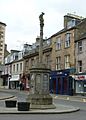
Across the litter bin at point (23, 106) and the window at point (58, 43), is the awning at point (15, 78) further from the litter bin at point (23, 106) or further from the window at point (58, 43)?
the litter bin at point (23, 106)

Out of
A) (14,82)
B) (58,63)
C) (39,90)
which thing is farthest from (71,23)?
(39,90)

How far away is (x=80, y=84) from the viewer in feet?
164

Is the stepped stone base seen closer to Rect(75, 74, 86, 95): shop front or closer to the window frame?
Rect(75, 74, 86, 95): shop front

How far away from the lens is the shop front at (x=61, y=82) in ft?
171

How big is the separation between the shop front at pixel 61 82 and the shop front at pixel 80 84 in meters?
1.29

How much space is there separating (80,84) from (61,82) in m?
5.31

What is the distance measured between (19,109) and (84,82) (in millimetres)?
28359

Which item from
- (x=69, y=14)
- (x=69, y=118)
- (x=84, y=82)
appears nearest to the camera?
(x=69, y=118)

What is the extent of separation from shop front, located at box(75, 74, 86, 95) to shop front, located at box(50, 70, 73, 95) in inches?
50.6

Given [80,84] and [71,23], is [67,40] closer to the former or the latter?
[71,23]

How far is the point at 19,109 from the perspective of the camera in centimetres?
2136

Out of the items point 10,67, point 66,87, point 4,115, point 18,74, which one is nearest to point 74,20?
point 66,87

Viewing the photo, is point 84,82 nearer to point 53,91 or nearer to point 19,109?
point 53,91

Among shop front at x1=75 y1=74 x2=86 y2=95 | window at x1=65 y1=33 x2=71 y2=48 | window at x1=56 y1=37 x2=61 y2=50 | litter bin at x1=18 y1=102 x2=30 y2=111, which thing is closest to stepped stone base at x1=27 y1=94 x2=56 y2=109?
litter bin at x1=18 y1=102 x2=30 y2=111
